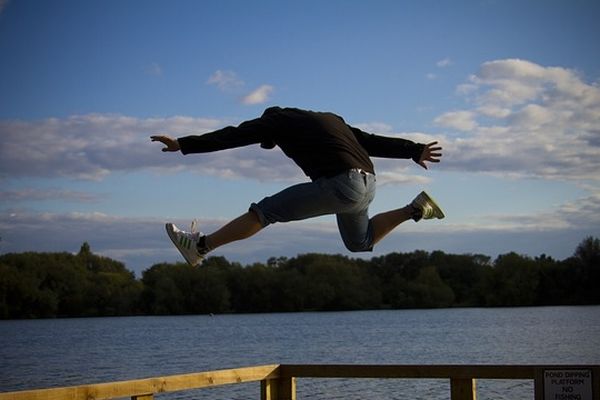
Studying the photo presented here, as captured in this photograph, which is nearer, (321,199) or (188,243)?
(321,199)

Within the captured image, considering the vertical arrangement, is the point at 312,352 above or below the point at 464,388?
below

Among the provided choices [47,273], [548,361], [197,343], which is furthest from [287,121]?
[47,273]

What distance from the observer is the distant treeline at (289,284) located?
3590 inches

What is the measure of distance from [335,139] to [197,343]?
60411 mm

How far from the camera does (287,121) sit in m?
5.13

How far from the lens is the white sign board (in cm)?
609

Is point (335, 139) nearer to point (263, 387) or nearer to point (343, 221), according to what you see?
point (343, 221)

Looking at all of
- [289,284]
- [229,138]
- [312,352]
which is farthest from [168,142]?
[289,284]

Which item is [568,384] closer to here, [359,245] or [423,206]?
[423,206]

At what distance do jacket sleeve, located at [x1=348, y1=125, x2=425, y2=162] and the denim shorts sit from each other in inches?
14.9

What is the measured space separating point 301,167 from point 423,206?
960 millimetres

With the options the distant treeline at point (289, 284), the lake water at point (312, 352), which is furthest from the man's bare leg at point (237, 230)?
the distant treeline at point (289, 284)

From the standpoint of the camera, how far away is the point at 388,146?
18.9ft

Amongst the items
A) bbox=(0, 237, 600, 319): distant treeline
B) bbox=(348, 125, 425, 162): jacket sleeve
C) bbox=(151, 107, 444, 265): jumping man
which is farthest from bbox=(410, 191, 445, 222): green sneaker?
bbox=(0, 237, 600, 319): distant treeline
